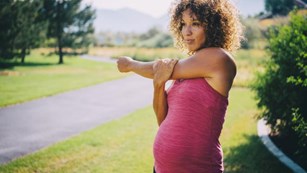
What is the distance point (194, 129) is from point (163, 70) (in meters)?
0.47

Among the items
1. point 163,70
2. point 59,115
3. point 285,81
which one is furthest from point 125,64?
point 59,115

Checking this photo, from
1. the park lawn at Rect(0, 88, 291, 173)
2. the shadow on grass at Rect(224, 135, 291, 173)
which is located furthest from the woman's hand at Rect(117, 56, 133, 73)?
the shadow on grass at Rect(224, 135, 291, 173)

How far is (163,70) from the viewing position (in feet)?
6.67

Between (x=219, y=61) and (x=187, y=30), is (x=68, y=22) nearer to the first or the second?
(x=187, y=30)

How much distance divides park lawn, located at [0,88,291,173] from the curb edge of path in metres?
0.11

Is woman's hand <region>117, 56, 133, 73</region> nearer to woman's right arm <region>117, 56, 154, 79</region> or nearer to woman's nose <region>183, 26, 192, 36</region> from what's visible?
woman's right arm <region>117, 56, 154, 79</region>

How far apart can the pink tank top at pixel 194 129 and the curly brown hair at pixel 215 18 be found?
A: 1.28ft

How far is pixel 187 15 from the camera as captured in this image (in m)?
2.02

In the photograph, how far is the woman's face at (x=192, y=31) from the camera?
200cm

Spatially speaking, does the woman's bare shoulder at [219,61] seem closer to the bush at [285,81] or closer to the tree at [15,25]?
the bush at [285,81]

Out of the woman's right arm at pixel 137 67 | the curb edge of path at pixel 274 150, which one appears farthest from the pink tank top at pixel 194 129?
the curb edge of path at pixel 274 150

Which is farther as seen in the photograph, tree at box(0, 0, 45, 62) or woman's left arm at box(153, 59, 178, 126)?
tree at box(0, 0, 45, 62)

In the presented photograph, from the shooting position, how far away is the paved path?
22.7ft

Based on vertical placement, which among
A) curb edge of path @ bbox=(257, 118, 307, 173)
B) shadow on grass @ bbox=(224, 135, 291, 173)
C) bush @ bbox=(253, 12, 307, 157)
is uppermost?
bush @ bbox=(253, 12, 307, 157)
